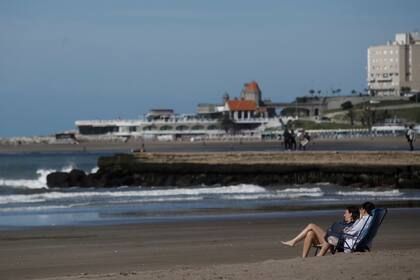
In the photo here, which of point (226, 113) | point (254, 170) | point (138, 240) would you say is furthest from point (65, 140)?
point (138, 240)

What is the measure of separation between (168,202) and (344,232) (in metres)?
15.6

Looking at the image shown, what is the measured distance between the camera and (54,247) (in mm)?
16406

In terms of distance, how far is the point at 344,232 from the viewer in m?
13.1

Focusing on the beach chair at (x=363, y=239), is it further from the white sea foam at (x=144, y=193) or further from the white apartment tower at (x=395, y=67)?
the white apartment tower at (x=395, y=67)

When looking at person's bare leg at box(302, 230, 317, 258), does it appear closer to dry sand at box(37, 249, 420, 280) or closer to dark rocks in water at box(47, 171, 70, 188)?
dry sand at box(37, 249, 420, 280)

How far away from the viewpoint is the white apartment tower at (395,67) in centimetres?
16312

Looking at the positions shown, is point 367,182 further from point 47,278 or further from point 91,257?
point 47,278

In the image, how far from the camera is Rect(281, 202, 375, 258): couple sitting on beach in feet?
42.6

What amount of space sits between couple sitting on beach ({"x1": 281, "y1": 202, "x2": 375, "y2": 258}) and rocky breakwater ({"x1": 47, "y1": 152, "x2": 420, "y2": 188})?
762 inches

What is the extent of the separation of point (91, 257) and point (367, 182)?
67.3 feet

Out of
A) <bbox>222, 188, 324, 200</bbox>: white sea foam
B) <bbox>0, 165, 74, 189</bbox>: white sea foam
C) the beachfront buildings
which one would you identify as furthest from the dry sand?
the beachfront buildings

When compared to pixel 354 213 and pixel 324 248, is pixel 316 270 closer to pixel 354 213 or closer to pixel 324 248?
pixel 324 248

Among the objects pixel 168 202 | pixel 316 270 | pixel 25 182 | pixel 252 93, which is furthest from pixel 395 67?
pixel 316 270

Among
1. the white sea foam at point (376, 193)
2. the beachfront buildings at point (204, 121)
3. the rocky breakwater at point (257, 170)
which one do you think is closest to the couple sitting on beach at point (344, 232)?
the white sea foam at point (376, 193)
